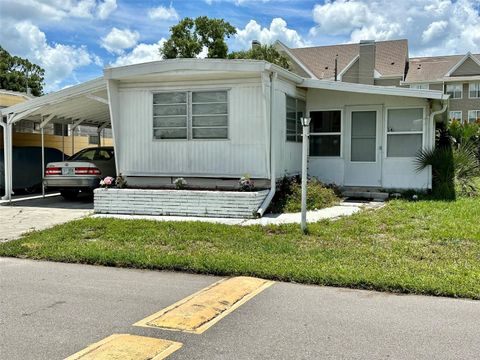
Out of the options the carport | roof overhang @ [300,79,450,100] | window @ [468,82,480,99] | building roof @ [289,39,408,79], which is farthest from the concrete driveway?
window @ [468,82,480,99]

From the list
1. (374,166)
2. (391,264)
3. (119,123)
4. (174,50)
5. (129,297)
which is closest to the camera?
(129,297)

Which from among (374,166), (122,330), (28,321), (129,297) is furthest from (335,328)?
(374,166)

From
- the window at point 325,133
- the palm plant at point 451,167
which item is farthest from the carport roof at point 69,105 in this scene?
the palm plant at point 451,167

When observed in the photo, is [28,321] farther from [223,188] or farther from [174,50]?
[174,50]

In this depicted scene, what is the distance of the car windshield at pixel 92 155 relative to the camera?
47.3 feet

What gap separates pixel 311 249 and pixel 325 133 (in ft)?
21.9

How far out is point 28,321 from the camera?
4703 millimetres

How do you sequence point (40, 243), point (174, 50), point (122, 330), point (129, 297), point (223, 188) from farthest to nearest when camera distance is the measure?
point (174, 50) < point (223, 188) < point (40, 243) < point (129, 297) < point (122, 330)

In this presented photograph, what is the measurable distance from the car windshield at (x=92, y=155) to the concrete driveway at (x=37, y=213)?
1.21 metres

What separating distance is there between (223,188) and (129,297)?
605 centimetres

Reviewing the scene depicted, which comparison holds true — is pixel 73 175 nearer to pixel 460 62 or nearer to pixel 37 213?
pixel 37 213

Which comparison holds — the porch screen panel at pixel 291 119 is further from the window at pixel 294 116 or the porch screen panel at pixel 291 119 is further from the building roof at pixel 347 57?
the building roof at pixel 347 57

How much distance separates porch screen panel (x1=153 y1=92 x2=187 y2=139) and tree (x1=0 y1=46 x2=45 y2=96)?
118 ft

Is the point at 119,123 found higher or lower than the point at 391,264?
higher
